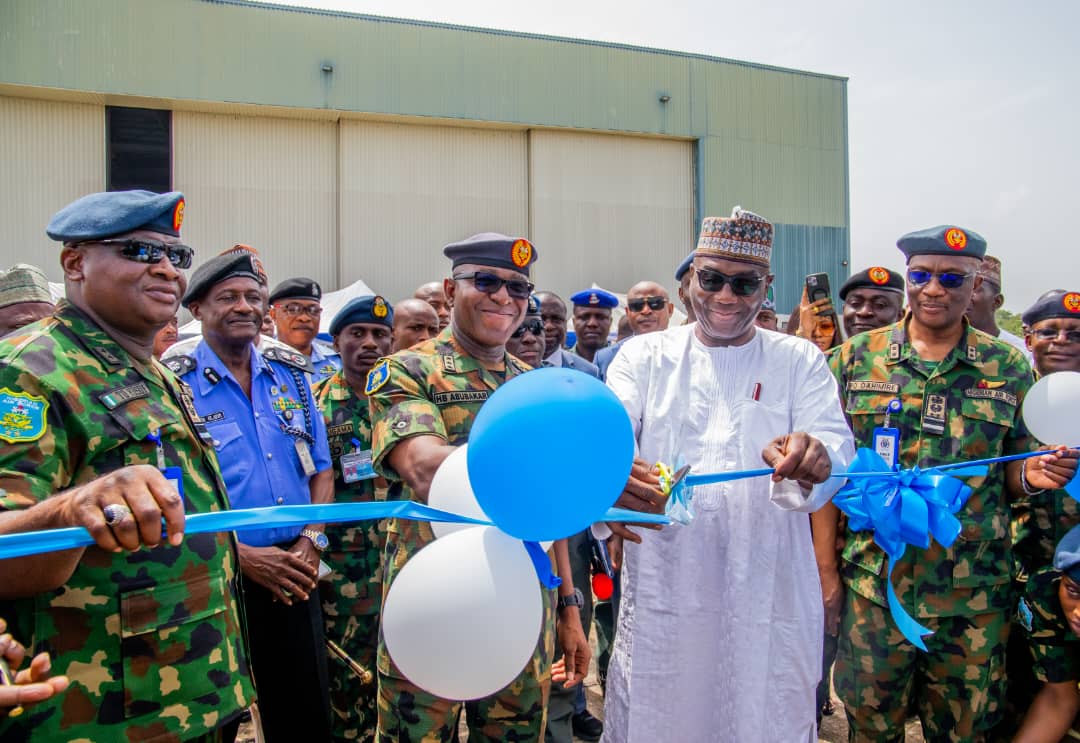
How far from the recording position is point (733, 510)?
9.55ft

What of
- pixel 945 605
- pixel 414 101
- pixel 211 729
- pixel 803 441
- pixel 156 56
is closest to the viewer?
pixel 211 729

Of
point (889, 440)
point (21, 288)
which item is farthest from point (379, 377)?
point (21, 288)

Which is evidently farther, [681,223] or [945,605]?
[681,223]

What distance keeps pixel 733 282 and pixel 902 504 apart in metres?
1.04

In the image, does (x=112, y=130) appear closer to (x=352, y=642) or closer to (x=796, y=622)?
(x=352, y=642)

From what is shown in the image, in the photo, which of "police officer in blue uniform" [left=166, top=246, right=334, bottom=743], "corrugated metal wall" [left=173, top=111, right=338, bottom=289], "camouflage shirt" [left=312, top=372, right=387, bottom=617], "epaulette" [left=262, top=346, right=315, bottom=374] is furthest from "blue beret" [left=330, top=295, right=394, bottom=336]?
"corrugated metal wall" [left=173, top=111, right=338, bottom=289]

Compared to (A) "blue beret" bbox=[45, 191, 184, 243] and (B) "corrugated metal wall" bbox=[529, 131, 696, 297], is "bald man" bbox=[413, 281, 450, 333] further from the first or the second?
(B) "corrugated metal wall" bbox=[529, 131, 696, 297]

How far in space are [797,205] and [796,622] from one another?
20579 mm

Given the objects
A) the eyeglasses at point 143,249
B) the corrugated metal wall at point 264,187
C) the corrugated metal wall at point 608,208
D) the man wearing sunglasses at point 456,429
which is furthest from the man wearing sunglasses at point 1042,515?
the corrugated metal wall at point 264,187

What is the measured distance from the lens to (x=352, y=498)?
4.00 meters

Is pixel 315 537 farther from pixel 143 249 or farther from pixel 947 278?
pixel 947 278

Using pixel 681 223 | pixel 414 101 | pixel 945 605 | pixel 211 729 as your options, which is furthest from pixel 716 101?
pixel 211 729

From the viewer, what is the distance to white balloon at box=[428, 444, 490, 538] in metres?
2.20

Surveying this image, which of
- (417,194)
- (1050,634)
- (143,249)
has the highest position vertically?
(417,194)
